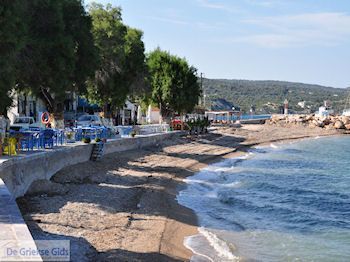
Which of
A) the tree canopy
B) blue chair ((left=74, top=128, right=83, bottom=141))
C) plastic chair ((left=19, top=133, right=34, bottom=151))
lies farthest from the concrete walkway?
blue chair ((left=74, top=128, right=83, bottom=141))

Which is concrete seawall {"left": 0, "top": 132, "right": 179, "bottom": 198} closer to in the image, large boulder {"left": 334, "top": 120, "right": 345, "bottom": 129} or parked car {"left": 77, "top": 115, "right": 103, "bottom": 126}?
parked car {"left": 77, "top": 115, "right": 103, "bottom": 126}

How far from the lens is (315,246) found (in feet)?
54.1

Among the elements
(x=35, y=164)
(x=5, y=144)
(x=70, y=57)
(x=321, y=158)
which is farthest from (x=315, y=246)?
(x=321, y=158)

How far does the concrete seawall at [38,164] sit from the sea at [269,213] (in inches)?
236

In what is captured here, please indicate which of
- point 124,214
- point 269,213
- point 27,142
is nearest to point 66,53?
point 27,142

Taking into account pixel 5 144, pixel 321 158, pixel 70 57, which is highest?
pixel 70 57

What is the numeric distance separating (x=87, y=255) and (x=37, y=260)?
14.8ft

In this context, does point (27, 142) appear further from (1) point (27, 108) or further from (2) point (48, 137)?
(1) point (27, 108)

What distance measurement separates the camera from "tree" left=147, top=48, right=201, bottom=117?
63.5m

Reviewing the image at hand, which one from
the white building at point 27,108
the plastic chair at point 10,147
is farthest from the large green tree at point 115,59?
the plastic chair at point 10,147

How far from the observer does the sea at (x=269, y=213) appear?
15.4 metres

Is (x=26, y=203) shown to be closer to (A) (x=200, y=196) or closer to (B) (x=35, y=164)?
(B) (x=35, y=164)

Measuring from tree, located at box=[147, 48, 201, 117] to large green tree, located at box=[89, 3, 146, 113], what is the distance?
1411 centimetres

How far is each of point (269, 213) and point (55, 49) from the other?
614 inches
